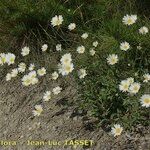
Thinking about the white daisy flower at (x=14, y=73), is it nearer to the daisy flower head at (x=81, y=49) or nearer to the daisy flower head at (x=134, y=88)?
the daisy flower head at (x=81, y=49)

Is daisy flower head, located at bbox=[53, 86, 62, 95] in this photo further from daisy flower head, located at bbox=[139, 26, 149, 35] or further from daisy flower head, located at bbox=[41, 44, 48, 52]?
daisy flower head, located at bbox=[139, 26, 149, 35]

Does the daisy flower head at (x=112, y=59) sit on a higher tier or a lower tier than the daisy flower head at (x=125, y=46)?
lower

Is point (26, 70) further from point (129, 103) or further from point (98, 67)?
point (129, 103)

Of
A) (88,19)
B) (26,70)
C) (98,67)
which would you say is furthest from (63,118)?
(88,19)

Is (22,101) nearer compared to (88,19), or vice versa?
(22,101)

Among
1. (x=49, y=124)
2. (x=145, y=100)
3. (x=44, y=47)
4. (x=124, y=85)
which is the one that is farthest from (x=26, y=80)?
(x=145, y=100)

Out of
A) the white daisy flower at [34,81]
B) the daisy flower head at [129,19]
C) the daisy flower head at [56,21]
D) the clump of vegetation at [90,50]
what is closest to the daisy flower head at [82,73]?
the clump of vegetation at [90,50]
